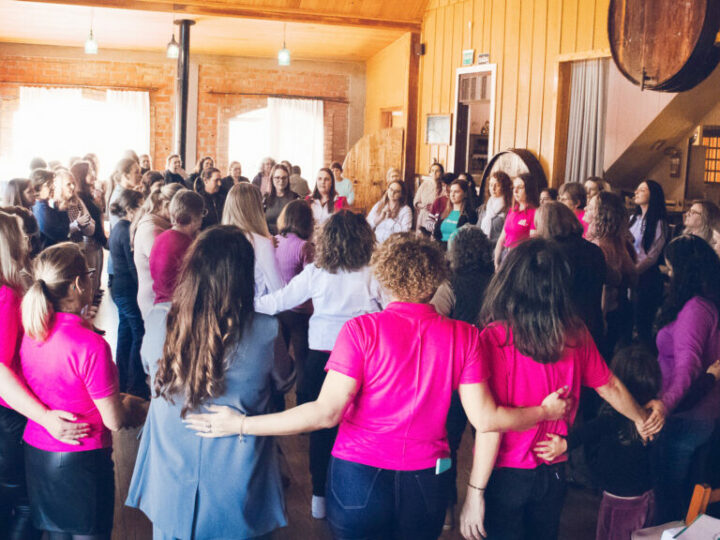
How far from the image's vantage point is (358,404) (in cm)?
199

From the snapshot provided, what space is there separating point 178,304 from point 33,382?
557 millimetres

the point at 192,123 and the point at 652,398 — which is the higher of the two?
the point at 192,123

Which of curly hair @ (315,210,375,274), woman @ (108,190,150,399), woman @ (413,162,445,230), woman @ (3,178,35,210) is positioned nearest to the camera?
curly hair @ (315,210,375,274)

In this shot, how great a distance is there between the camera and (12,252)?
99.6 inches

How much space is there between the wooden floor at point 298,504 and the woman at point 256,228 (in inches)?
34.4

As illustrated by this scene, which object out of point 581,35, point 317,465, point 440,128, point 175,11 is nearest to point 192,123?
point 175,11

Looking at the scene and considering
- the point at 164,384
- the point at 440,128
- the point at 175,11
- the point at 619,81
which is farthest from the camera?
the point at 440,128

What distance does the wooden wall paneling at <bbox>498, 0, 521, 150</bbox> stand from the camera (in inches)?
354

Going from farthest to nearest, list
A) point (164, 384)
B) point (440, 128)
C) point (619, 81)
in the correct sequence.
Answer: point (440, 128), point (619, 81), point (164, 384)

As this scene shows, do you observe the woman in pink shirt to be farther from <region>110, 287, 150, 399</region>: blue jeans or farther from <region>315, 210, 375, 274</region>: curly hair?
<region>110, 287, 150, 399</region>: blue jeans

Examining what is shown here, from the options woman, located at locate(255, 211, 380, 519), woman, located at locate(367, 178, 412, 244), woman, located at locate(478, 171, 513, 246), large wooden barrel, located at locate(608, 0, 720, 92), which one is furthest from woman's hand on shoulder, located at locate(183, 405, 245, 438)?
woman, located at locate(478, 171, 513, 246)

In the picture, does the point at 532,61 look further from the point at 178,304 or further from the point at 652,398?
the point at 178,304

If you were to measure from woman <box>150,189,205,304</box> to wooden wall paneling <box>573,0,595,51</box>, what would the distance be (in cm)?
542

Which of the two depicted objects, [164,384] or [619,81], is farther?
[619,81]
